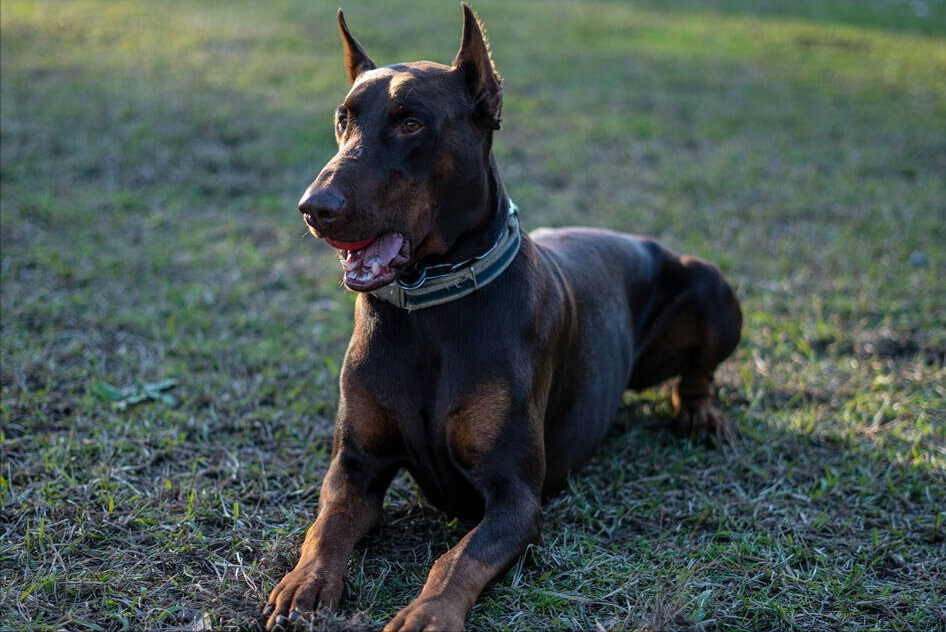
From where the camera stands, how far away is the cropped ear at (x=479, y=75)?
9.64ft

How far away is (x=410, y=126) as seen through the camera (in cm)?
284

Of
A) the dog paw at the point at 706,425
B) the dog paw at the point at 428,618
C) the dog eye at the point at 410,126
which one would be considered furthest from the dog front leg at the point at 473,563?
the dog paw at the point at 706,425

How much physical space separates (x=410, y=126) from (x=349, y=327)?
2.37 meters

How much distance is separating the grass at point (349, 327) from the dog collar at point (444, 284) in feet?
2.85

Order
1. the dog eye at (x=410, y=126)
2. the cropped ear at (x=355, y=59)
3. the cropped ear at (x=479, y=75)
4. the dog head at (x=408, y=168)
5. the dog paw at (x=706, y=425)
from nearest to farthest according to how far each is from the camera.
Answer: the dog head at (x=408, y=168), the dog eye at (x=410, y=126), the cropped ear at (x=479, y=75), the cropped ear at (x=355, y=59), the dog paw at (x=706, y=425)

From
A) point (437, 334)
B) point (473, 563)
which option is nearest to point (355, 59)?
point (437, 334)

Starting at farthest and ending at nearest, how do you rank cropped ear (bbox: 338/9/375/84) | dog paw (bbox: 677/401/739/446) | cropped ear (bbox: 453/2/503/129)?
dog paw (bbox: 677/401/739/446) → cropped ear (bbox: 338/9/375/84) → cropped ear (bbox: 453/2/503/129)

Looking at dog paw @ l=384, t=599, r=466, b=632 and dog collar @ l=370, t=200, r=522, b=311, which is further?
dog collar @ l=370, t=200, r=522, b=311

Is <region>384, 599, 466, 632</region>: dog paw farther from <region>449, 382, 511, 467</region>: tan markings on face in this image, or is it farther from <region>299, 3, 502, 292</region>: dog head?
<region>299, 3, 502, 292</region>: dog head

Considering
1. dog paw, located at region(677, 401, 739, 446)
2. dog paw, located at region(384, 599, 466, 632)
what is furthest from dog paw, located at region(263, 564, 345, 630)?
dog paw, located at region(677, 401, 739, 446)

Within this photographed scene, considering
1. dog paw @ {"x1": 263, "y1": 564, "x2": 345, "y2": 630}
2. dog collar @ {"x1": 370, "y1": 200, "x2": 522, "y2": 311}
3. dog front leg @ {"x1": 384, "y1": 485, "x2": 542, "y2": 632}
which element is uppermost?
dog collar @ {"x1": 370, "y1": 200, "x2": 522, "y2": 311}

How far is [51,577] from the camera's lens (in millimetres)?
2855

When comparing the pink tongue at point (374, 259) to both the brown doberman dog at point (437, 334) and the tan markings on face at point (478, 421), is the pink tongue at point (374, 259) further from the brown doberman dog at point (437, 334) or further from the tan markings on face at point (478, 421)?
the tan markings on face at point (478, 421)

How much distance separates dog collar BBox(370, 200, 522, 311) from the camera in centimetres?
298
